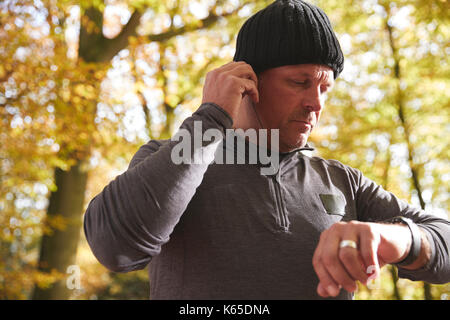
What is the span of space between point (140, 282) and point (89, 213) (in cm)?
912

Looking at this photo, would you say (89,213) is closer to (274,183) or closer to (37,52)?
(274,183)

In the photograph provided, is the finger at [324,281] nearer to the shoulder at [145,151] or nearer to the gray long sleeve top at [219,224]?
the gray long sleeve top at [219,224]

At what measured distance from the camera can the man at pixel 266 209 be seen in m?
1.04

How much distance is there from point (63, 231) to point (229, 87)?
17.4 feet

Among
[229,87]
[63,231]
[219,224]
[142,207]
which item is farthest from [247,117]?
[63,231]

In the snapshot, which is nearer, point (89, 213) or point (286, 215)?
point (89, 213)

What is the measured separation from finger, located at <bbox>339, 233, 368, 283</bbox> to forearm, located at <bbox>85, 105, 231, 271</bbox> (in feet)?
1.36

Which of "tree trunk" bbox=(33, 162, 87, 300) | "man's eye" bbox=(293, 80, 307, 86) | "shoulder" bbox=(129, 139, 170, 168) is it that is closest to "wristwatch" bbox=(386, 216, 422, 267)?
"man's eye" bbox=(293, 80, 307, 86)

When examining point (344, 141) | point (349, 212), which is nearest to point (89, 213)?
point (349, 212)

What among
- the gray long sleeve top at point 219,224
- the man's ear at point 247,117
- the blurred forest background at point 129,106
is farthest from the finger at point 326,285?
the blurred forest background at point 129,106

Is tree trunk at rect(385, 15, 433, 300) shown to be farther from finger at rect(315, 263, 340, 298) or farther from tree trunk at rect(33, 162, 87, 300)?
finger at rect(315, 263, 340, 298)

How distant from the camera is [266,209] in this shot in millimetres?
1293

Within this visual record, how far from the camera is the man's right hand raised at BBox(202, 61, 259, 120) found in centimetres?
118
